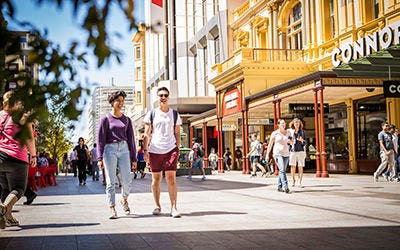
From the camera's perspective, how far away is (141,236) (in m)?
6.07

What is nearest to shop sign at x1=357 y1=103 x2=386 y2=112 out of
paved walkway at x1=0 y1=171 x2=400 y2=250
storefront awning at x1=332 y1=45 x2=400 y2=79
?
storefront awning at x1=332 y1=45 x2=400 y2=79

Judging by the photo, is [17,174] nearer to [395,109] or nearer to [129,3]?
[129,3]

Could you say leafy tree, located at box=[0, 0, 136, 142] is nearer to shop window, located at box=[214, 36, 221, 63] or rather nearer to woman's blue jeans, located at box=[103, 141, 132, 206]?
woman's blue jeans, located at box=[103, 141, 132, 206]

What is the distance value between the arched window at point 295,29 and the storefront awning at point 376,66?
9.48 metres

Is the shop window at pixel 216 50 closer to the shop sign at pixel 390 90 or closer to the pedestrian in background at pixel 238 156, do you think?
the pedestrian in background at pixel 238 156

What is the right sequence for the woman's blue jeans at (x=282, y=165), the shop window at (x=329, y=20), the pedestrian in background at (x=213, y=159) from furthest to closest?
1. the pedestrian in background at (x=213, y=159)
2. the shop window at (x=329, y=20)
3. the woman's blue jeans at (x=282, y=165)

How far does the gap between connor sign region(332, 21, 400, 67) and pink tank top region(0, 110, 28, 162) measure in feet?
44.6

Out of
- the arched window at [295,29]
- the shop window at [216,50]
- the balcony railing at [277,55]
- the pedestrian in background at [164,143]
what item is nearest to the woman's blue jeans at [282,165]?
the pedestrian in background at [164,143]

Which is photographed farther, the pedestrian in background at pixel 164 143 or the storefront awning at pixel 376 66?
the storefront awning at pixel 376 66

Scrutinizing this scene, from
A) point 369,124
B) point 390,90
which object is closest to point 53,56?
point 390,90

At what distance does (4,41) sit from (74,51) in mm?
332

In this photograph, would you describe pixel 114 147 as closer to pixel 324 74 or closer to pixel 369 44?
pixel 324 74

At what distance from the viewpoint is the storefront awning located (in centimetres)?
1698

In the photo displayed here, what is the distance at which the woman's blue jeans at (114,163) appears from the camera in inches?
304
